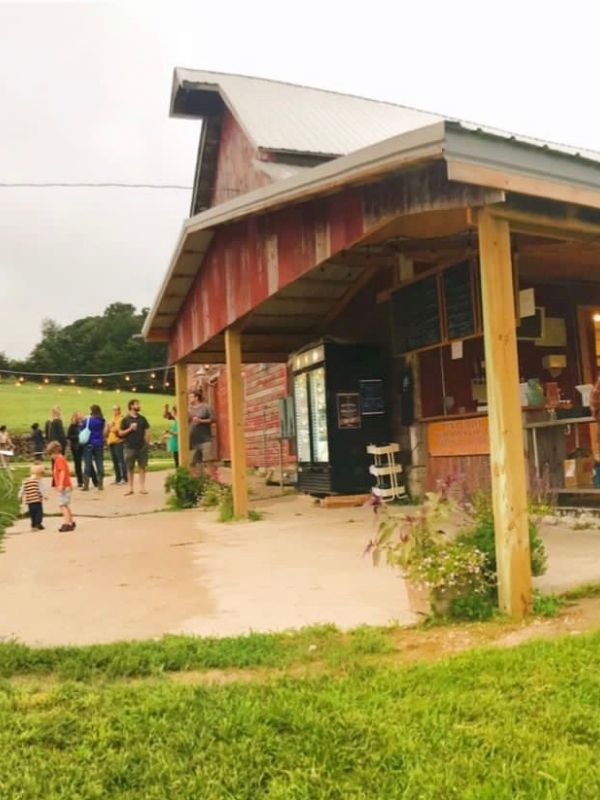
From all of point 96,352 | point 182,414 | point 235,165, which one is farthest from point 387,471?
point 96,352

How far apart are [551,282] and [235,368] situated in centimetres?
428

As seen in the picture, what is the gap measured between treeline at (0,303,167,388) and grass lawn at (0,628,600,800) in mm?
48524

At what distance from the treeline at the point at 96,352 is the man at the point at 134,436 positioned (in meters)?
38.3

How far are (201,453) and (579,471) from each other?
6911 millimetres

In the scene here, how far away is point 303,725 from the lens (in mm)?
2916

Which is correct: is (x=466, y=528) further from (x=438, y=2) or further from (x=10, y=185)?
(x=438, y=2)

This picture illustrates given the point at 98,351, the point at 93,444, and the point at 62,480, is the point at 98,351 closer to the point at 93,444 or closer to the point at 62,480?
the point at 93,444

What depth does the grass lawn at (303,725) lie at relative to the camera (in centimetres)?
252

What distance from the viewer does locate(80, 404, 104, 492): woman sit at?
554 inches

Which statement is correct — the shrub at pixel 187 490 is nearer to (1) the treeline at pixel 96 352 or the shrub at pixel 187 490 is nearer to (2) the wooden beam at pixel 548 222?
(2) the wooden beam at pixel 548 222

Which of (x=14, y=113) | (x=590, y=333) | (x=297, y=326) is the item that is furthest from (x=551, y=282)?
(x=14, y=113)

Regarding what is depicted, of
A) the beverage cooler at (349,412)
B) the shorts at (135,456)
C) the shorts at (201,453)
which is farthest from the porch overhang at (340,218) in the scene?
the shorts at (135,456)

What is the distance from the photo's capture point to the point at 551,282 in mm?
10320

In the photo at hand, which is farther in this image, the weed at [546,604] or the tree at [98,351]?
the tree at [98,351]
